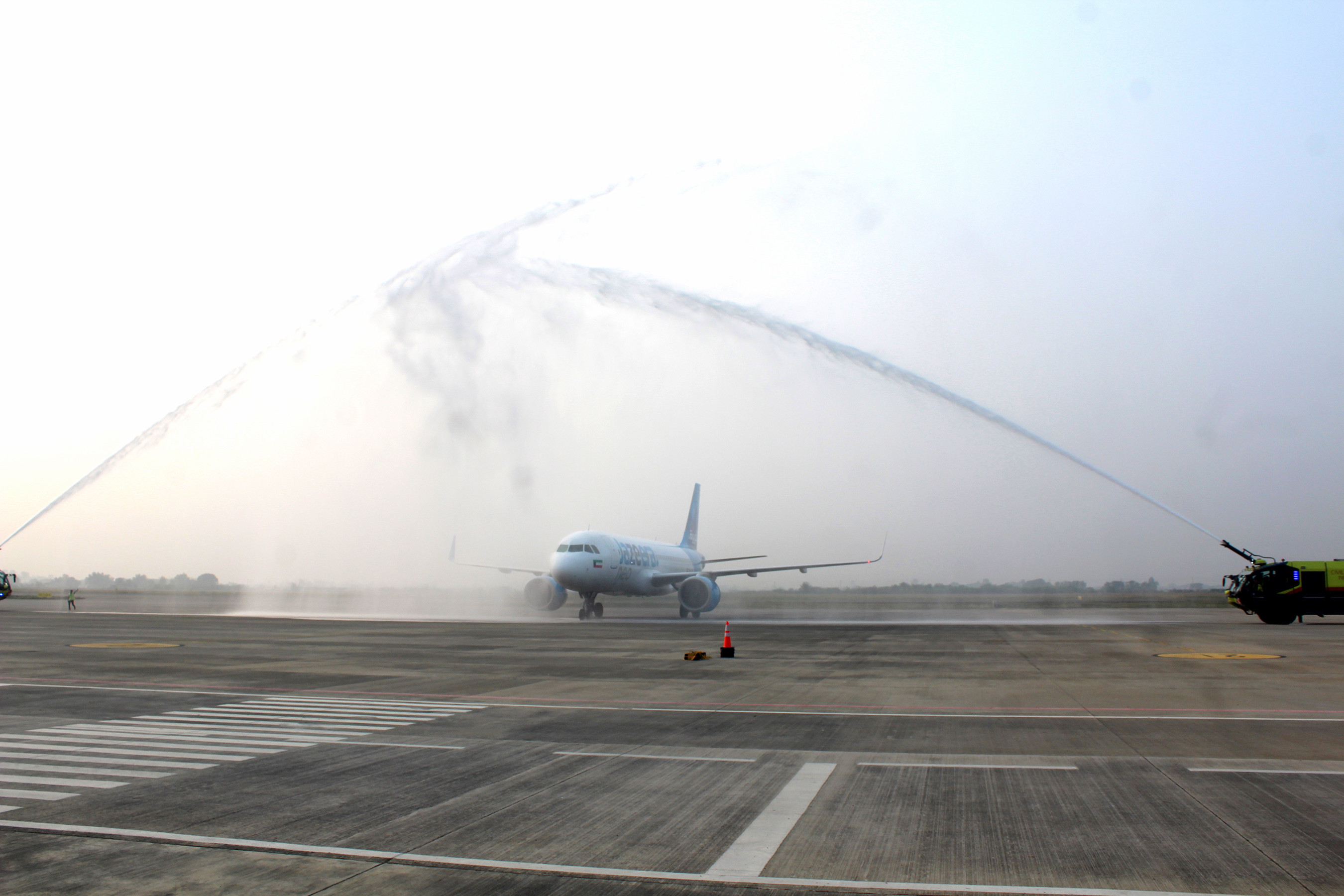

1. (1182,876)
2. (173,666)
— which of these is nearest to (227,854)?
(1182,876)

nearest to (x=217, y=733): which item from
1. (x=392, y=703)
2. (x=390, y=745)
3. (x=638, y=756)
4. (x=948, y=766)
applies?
(x=390, y=745)

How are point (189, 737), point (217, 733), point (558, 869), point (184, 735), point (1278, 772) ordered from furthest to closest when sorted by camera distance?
point (217, 733)
point (184, 735)
point (189, 737)
point (1278, 772)
point (558, 869)

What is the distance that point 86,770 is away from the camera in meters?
9.88

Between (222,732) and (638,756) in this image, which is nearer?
(638,756)

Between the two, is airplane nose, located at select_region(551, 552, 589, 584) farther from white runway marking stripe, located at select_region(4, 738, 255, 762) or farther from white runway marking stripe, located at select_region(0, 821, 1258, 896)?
white runway marking stripe, located at select_region(0, 821, 1258, 896)

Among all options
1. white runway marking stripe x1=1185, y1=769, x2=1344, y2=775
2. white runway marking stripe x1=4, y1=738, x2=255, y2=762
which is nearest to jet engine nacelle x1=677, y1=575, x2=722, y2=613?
white runway marking stripe x1=4, y1=738, x2=255, y2=762

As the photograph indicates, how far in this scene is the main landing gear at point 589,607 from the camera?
146 ft

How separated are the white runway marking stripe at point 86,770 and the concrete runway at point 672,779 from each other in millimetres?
60

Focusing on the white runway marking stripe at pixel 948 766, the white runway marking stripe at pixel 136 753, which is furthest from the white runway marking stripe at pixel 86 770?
the white runway marking stripe at pixel 948 766

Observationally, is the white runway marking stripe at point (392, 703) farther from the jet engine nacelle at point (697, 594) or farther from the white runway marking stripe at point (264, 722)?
the jet engine nacelle at point (697, 594)

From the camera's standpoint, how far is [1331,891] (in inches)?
230

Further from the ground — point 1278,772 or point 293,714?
point 1278,772

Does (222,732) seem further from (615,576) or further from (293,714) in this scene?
(615,576)

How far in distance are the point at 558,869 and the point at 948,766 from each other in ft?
18.7
